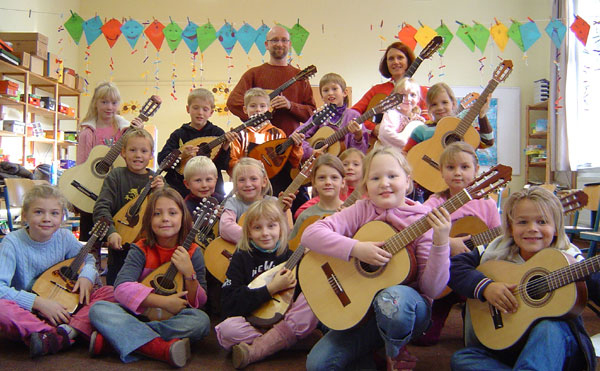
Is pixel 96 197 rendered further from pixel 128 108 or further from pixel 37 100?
pixel 128 108

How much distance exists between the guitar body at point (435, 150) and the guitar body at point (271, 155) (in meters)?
0.98

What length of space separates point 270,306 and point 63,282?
1.13m

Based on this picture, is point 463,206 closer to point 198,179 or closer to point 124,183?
point 198,179

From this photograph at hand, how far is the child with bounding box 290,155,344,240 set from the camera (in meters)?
2.85

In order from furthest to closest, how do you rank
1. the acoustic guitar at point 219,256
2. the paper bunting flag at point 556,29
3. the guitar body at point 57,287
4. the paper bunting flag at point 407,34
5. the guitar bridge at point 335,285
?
the paper bunting flag at point 407,34, the paper bunting flag at point 556,29, the acoustic guitar at point 219,256, the guitar body at point 57,287, the guitar bridge at point 335,285

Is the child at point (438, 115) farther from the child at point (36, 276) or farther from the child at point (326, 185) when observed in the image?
the child at point (36, 276)

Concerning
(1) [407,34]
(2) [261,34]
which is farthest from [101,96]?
(1) [407,34]

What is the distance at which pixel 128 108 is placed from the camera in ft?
29.0

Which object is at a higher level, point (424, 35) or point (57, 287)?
point (424, 35)

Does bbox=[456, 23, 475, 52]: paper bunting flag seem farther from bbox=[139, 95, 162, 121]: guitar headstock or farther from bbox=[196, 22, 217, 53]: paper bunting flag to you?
bbox=[139, 95, 162, 121]: guitar headstock

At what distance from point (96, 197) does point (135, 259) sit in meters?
1.19

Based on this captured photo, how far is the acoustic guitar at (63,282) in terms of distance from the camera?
2349 mm

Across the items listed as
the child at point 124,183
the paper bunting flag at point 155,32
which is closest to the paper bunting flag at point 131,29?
the paper bunting flag at point 155,32

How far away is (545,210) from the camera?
5.90ft
